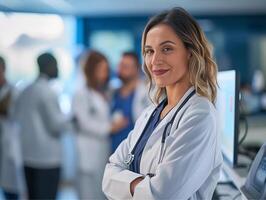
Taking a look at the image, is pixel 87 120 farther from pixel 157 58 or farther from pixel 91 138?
pixel 157 58

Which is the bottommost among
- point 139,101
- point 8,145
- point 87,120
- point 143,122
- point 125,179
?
point 8,145

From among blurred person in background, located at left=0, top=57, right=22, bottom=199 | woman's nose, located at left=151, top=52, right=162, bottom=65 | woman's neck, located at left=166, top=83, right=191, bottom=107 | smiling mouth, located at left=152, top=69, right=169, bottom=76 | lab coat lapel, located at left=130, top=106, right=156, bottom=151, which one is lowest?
blurred person in background, located at left=0, top=57, right=22, bottom=199

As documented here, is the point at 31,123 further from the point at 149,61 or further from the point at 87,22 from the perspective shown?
Answer: the point at 87,22

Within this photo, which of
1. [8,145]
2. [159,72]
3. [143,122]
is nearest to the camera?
[159,72]

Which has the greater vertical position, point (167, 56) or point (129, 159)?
point (167, 56)

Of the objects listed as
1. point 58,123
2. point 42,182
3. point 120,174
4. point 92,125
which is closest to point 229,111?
point 120,174

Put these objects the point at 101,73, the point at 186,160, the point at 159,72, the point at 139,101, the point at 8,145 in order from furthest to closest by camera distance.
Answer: the point at 8,145 → the point at 101,73 → the point at 139,101 → the point at 159,72 → the point at 186,160

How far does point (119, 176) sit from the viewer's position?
1.09m

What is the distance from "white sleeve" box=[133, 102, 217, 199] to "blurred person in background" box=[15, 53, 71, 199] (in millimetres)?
1824

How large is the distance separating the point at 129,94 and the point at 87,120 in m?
0.31

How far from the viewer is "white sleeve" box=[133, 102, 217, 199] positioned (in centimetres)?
95

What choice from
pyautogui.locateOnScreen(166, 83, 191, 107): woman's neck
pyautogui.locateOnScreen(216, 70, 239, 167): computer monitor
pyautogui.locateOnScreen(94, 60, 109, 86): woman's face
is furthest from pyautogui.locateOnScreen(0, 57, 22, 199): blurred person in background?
pyautogui.locateOnScreen(166, 83, 191, 107): woman's neck

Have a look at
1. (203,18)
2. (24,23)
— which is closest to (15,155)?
(24,23)

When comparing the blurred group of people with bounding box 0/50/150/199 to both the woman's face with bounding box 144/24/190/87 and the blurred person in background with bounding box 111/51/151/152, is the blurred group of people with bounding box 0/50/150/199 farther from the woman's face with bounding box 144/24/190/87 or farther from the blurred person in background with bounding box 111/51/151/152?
the woman's face with bounding box 144/24/190/87
